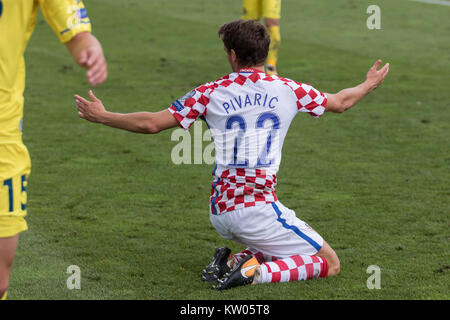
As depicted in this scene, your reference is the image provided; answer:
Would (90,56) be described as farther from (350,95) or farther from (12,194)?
(350,95)

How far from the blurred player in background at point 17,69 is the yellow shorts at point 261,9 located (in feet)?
26.8

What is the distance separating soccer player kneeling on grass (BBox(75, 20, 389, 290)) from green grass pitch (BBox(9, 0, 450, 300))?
0.17 m

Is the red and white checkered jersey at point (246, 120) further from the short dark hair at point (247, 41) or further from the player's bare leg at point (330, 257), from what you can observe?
the player's bare leg at point (330, 257)

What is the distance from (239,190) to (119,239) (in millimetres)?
1369

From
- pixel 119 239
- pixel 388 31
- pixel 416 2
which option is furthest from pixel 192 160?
pixel 416 2

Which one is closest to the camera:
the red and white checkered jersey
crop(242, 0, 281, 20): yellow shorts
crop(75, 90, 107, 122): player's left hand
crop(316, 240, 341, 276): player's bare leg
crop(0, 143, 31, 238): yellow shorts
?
crop(0, 143, 31, 238): yellow shorts

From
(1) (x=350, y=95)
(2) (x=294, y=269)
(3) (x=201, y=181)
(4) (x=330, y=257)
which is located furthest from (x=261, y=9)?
(2) (x=294, y=269)

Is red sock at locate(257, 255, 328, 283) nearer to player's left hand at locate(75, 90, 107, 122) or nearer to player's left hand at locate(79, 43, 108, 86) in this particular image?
player's left hand at locate(75, 90, 107, 122)

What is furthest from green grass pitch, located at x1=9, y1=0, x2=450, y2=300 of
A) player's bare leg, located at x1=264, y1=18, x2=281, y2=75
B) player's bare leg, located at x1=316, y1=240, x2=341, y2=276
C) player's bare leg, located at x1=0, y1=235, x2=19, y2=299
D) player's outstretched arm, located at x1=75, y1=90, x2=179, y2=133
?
player's bare leg, located at x1=0, y1=235, x2=19, y2=299

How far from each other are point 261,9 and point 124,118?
7343 millimetres

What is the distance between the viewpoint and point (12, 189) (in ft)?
11.9

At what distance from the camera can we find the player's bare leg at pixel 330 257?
5156 mm

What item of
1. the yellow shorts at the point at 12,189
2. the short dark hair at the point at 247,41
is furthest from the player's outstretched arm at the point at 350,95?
the yellow shorts at the point at 12,189

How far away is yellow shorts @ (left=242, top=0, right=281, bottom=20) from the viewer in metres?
11.6
